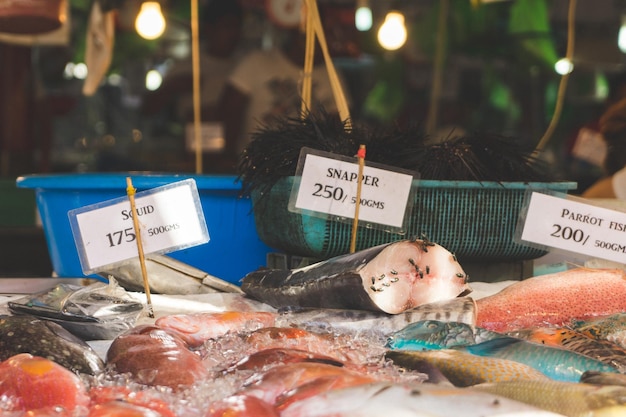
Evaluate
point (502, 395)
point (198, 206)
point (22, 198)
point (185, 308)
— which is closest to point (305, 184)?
point (198, 206)

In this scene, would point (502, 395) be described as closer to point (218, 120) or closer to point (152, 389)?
point (152, 389)

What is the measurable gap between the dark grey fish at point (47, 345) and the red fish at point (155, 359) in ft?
0.13

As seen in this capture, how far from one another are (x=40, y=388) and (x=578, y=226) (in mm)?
1268

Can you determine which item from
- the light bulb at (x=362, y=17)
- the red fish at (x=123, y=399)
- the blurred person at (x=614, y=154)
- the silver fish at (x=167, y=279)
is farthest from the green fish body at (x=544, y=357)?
the light bulb at (x=362, y=17)

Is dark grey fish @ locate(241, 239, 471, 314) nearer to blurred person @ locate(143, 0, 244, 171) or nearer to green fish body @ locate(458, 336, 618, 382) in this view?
green fish body @ locate(458, 336, 618, 382)

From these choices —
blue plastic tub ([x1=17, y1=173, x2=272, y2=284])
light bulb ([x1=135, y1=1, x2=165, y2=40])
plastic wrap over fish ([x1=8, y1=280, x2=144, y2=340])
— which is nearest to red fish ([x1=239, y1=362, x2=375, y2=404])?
plastic wrap over fish ([x1=8, y1=280, x2=144, y2=340])

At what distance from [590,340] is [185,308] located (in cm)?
87

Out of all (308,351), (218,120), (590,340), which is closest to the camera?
(308,351)

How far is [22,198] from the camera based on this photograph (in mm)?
4145

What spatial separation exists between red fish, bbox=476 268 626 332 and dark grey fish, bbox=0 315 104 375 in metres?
0.83

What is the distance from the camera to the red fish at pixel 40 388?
1092 mm

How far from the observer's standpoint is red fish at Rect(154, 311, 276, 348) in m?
1.48

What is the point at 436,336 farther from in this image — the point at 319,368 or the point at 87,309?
the point at 87,309

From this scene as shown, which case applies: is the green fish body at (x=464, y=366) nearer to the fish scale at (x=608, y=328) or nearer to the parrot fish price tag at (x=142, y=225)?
the fish scale at (x=608, y=328)
